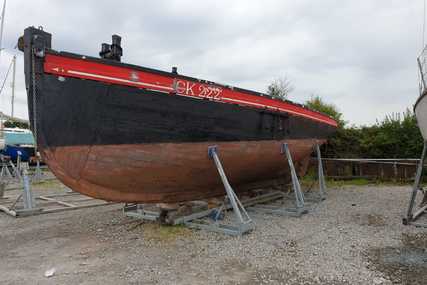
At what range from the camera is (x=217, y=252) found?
12.2ft

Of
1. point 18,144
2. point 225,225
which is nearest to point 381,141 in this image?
point 225,225

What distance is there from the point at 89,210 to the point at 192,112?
3.60 metres

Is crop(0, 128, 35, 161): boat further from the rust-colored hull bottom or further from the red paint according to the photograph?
the red paint

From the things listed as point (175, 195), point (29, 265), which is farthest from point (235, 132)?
point (29, 265)

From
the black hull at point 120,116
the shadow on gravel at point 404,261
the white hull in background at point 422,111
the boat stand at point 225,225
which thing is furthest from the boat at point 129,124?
the white hull in background at point 422,111

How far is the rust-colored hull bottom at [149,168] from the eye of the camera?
371 cm

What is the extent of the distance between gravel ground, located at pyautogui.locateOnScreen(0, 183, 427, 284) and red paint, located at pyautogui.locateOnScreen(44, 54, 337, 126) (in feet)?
6.57

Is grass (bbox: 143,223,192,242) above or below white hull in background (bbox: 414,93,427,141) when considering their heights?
below

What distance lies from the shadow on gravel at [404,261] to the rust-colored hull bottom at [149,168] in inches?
96.0

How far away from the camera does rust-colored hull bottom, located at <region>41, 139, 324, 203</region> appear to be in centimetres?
371

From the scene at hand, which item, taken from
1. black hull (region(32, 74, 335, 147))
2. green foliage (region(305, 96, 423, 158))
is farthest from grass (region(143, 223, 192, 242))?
green foliage (region(305, 96, 423, 158))

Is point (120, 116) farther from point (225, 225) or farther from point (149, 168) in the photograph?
point (225, 225)

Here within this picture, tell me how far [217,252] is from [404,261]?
2018 mm

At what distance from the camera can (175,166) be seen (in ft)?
14.4
